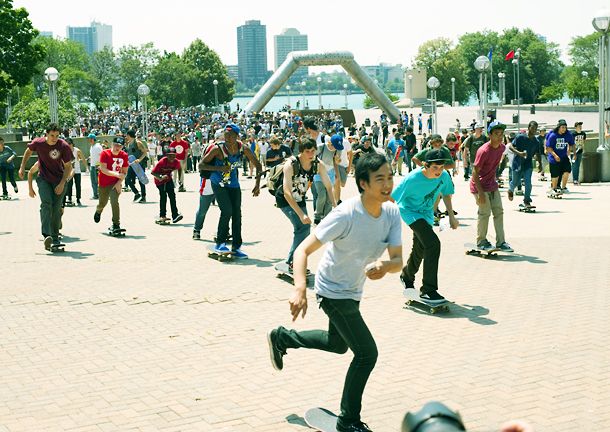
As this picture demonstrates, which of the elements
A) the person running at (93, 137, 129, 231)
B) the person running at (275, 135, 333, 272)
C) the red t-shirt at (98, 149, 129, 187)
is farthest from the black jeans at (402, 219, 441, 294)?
the red t-shirt at (98, 149, 129, 187)

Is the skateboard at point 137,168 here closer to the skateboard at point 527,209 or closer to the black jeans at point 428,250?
the skateboard at point 527,209

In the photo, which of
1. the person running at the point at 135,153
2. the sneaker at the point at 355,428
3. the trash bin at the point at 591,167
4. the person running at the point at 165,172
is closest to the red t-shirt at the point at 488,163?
the sneaker at the point at 355,428

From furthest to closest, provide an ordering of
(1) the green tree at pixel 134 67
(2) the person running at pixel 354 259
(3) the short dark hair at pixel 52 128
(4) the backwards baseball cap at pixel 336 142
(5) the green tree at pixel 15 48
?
(1) the green tree at pixel 134 67, (5) the green tree at pixel 15 48, (4) the backwards baseball cap at pixel 336 142, (3) the short dark hair at pixel 52 128, (2) the person running at pixel 354 259

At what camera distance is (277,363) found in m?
4.47

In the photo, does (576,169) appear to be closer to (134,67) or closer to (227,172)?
(227,172)

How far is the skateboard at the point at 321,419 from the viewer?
3955mm

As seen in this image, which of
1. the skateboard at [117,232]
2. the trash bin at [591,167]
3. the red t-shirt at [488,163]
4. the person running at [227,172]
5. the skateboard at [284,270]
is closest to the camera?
A: the skateboard at [284,270]

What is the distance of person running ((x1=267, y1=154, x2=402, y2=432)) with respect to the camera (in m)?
3.79

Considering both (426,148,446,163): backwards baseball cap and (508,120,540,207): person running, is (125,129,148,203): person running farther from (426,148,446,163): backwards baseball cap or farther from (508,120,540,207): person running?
(426,148,446,163): backwards baseball cap

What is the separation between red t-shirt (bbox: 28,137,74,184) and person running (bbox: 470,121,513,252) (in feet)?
19.8

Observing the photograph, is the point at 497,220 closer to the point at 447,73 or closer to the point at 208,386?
the point at 208,386

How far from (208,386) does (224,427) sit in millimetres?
743

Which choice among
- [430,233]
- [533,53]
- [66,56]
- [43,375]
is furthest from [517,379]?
[533,53]

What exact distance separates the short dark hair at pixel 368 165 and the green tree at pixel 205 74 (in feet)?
295
